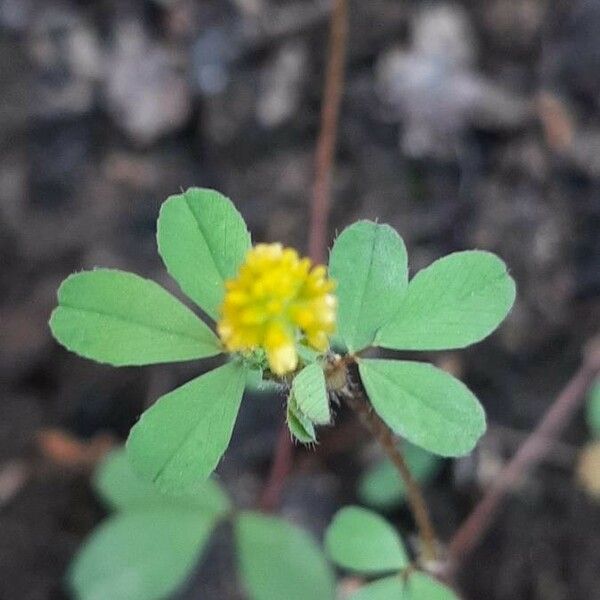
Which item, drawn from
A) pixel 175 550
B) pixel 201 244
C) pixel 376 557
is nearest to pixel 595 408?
pixel 376 557

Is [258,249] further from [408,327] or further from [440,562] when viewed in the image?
[440,562]

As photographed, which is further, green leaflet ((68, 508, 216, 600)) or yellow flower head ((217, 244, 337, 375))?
green leaflet ((68, 508, 216, 600))

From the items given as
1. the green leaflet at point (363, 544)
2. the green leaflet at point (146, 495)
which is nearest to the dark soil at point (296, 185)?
the green leaflet at point (146, 495)

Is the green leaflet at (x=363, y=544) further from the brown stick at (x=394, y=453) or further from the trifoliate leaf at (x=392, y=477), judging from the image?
the trifoliate leaf at (x=392, y=477)

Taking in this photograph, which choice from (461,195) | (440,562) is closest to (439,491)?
(440,562)

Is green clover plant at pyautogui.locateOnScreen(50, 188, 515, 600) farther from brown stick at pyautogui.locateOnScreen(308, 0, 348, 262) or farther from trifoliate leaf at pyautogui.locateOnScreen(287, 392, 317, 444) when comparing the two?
brown stick at pyautogui.locateOnScreen(308, 0, 348, 262)

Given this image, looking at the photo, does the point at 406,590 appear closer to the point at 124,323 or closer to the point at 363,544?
the point at 363,544

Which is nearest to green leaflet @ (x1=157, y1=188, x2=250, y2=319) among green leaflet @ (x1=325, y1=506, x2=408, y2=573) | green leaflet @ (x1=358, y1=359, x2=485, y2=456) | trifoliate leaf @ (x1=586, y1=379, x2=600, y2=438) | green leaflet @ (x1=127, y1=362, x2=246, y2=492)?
green leaflet @ (x1=127, y1=362, x2=246, y2=492)
